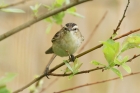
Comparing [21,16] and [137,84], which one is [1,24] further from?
[137,84]

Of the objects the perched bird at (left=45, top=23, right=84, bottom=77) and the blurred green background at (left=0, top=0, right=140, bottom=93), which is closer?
the perched bird at (left=45, top=23, right=84, bottom=77)

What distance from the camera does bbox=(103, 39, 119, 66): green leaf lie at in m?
1.18

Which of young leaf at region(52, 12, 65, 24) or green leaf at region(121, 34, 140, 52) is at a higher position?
young leaf at region(52, 12, 65, 24)

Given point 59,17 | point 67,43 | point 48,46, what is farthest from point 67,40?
point 48,46

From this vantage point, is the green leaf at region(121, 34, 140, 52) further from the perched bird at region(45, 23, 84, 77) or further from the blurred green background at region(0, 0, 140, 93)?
the blurred green background at region(0, 0, 140, 93)

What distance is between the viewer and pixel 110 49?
3.92ft

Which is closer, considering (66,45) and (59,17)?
(59,17)

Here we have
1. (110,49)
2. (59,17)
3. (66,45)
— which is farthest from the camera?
(66,45)

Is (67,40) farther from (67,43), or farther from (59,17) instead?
(59,17)

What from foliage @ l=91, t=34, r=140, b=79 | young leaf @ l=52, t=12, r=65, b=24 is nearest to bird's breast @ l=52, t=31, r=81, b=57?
young leaf @ l=52, t=12, r=65, b=24

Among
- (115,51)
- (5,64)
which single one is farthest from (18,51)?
(115,51)

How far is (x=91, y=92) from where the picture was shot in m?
3.92

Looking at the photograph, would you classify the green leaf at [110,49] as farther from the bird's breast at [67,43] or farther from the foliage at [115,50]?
the bird's breast at [67,43]

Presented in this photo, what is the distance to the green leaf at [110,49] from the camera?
1180 millimetres
